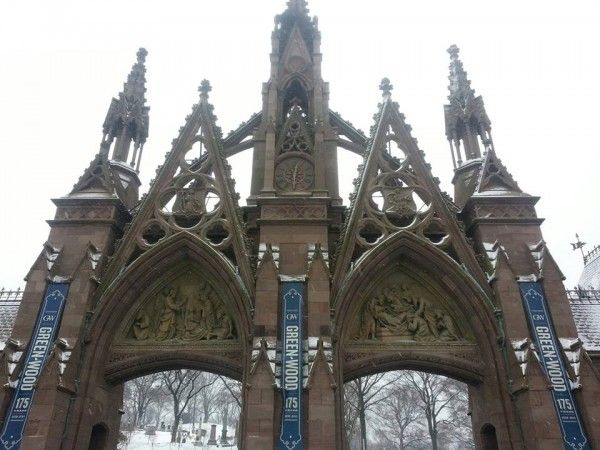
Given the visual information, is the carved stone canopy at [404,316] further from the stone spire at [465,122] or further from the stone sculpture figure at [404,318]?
the stone spire at [465,122]

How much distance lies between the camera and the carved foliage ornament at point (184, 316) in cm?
1234

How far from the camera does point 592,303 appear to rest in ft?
51.2

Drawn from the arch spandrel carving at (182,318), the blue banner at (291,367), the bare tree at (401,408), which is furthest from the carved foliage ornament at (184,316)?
the bare tree at (401,408)

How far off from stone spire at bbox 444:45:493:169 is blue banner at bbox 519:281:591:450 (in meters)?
5.53

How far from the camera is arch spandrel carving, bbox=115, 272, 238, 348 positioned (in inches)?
482

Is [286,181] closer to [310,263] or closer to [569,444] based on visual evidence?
[310,263]

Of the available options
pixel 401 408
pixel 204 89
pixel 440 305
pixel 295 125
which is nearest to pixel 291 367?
pixel 440 305

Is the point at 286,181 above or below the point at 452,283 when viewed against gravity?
above

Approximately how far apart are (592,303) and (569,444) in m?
7.54

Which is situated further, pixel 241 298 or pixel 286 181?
pixel 286 181

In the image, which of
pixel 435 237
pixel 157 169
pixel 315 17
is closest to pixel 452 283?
pixel 435 237

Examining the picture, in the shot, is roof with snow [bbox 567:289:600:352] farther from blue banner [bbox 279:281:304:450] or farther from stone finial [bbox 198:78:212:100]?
stone finial [bbox 198:78:212:100]

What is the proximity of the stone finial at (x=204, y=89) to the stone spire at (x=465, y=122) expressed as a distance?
8.58 m

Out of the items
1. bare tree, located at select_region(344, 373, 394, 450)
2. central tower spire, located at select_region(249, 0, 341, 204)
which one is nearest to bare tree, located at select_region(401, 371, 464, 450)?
bare tree, located at select_region(344, 373, 394, 450)
